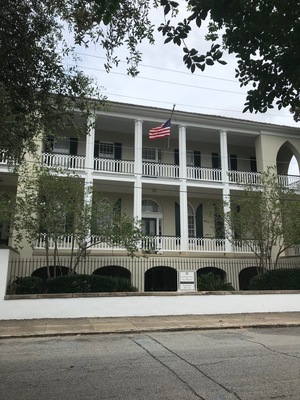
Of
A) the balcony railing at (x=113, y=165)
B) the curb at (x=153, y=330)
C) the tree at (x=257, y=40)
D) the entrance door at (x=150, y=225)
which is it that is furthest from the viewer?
the entrance door at (x=150, y=225)

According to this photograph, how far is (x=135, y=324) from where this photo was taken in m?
11.5

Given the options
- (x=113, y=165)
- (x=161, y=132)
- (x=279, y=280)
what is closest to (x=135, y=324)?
(x=279, y=280)

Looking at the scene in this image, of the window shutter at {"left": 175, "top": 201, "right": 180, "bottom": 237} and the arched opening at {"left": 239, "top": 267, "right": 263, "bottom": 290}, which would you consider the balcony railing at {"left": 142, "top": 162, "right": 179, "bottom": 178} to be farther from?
the arched opening at {"left": 239, "top": 267, "right": 263, "bottom": 290}

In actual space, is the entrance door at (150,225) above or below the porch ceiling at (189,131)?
below

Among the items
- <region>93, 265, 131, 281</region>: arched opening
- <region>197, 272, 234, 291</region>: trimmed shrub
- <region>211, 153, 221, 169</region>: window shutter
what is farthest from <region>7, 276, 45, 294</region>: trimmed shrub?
<region>211, 153, 221, 169</region>: window shutter

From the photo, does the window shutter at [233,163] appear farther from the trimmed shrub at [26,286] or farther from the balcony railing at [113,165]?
the trimmed shrub at [26,286]

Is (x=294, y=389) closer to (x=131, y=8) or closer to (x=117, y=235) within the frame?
(x=131, y=8)

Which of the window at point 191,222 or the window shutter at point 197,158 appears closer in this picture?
the window at point 191,222

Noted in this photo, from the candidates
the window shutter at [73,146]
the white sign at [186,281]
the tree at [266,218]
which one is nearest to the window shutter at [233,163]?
the tree at [266,218]

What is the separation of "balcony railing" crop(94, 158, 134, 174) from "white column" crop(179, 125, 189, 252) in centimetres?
273

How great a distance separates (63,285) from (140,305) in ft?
9.66

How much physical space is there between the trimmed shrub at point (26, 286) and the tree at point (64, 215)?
4.79 ft

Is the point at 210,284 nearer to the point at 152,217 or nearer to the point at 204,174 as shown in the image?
the point at 152,217

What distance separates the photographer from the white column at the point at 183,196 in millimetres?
20656
